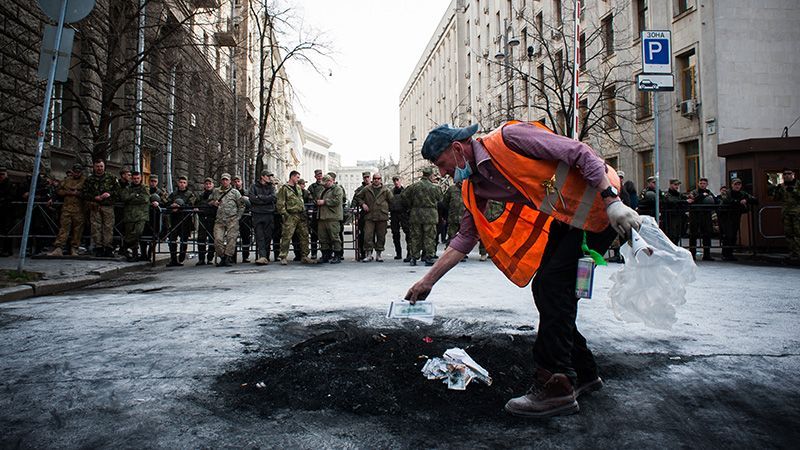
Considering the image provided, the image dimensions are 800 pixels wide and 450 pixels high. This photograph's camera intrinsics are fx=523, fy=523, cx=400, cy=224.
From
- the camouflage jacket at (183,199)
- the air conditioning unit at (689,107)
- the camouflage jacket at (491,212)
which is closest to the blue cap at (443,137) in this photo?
the camouflage jacket at (491,212)

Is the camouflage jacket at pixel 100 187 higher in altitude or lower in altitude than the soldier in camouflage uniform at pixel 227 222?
higher

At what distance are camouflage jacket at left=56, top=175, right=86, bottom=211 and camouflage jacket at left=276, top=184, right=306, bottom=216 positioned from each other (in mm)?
3915

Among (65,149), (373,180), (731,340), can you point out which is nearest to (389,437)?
(731,340)

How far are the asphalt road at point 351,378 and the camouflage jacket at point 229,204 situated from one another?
556cm

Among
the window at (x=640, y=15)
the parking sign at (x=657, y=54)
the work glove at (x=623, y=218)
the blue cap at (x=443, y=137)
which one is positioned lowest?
the work glove at (x=623, y=218)

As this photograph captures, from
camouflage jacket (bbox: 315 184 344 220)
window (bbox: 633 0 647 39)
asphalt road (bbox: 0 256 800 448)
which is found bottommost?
asphalt road (bbox: 0 256 800 448)

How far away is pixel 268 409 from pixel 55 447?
88 centimetres

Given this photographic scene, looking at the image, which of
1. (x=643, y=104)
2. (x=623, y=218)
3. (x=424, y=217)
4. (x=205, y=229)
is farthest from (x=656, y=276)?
(x=643, y=104)

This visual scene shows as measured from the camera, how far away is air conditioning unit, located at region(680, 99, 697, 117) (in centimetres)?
1973

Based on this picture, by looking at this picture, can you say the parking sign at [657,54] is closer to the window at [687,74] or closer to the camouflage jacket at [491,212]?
the camouflage jacket at [491,212]

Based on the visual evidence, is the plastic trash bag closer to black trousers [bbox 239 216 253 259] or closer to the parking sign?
the parking sign


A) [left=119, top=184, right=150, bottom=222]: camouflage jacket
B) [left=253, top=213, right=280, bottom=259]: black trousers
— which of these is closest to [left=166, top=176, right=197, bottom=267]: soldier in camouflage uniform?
[left=119, top=184, right=150, bottom=222]: camouflage jacket

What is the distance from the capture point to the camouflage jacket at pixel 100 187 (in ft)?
34.5

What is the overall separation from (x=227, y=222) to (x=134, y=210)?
1.84 meters
